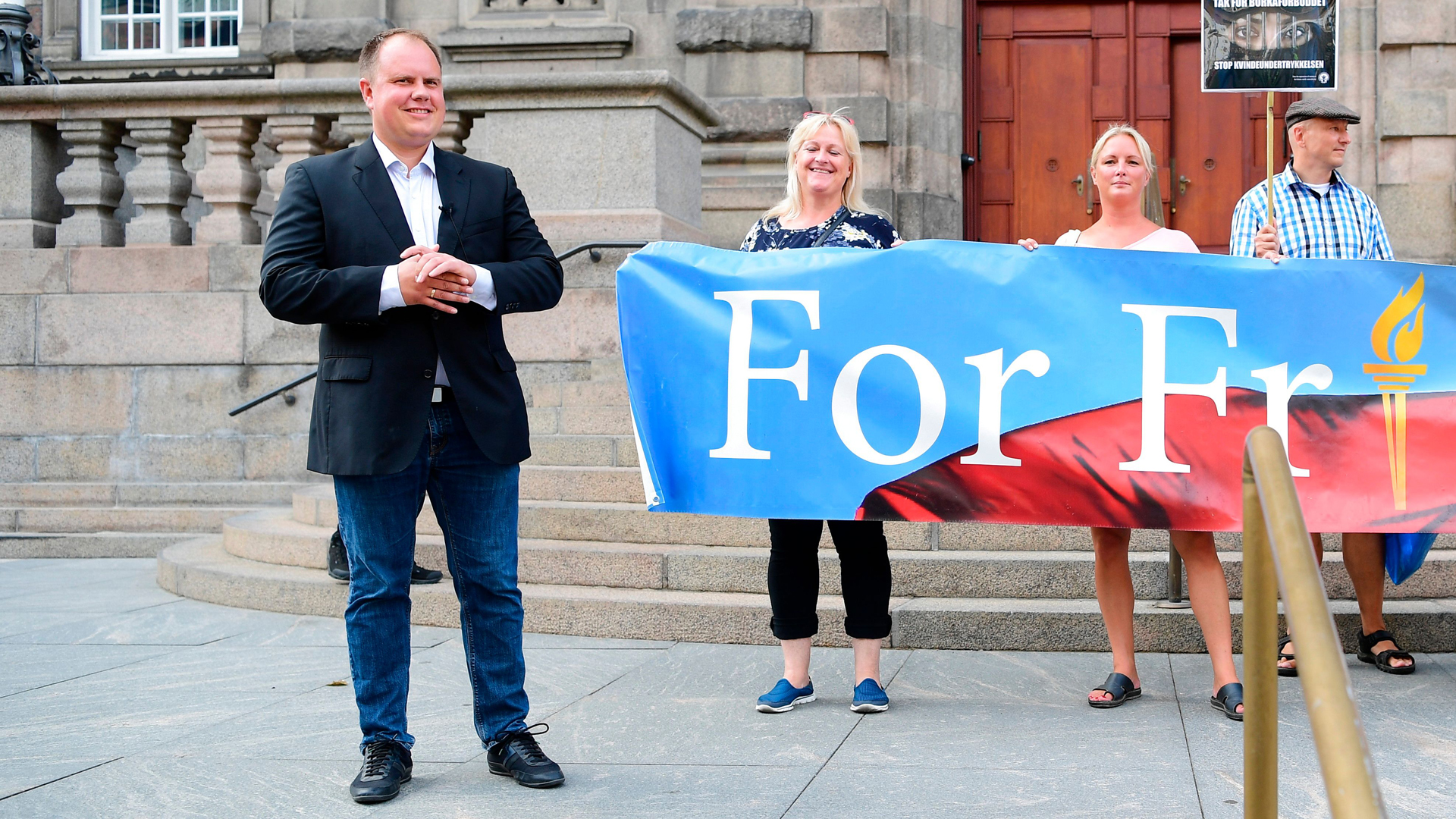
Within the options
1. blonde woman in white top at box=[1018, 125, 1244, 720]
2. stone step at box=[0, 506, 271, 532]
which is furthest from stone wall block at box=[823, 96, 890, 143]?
blonde woman in white top at box=[1018, 125, 1244, 720]

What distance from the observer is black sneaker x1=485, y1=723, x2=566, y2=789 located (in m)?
3.84

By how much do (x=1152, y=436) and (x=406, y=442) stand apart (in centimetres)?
253

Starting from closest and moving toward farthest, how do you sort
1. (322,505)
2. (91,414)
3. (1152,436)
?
(1152,436) < (322,505) < (91,414)

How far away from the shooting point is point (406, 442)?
384cm

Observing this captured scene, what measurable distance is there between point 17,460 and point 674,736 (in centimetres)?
721

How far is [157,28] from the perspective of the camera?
44.8 feet

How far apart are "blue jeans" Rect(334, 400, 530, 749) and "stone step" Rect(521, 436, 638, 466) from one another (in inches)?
131

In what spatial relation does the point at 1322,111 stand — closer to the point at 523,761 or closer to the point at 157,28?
the point at 523,761

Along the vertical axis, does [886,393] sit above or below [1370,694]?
above

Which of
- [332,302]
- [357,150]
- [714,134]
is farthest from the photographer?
[714,134]

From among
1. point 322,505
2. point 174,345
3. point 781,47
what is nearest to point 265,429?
point 174,345

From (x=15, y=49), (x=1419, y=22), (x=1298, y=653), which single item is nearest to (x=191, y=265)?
(x=15, y=49)

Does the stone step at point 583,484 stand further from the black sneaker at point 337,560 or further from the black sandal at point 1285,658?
the black sandal at point 1285,658

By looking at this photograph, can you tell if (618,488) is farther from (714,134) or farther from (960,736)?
(714,134)
